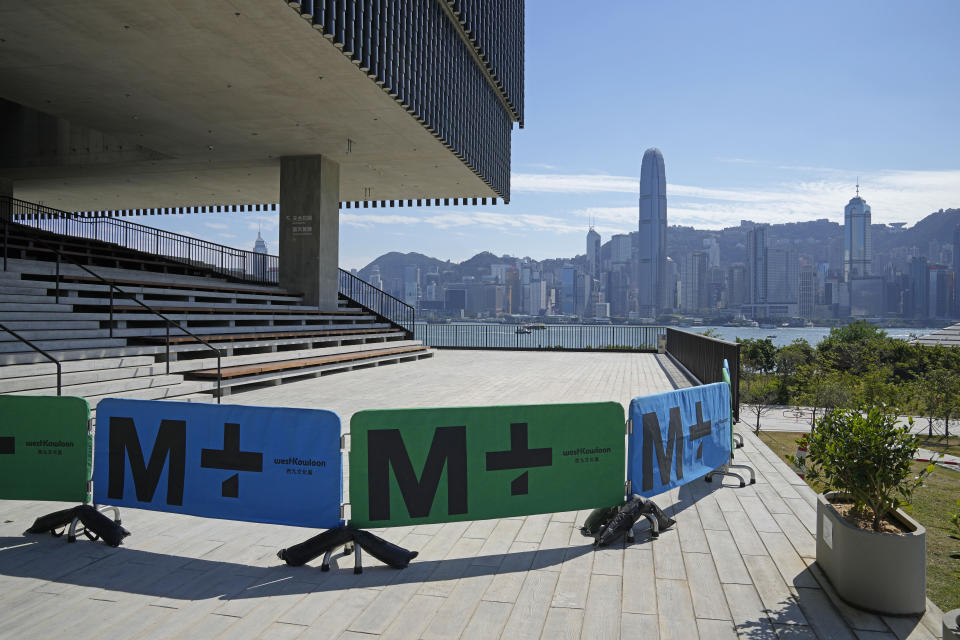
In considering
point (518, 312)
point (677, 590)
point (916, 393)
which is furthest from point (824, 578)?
point (518, 312)

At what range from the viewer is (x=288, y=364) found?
15289mm

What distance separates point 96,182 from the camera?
2517 cm

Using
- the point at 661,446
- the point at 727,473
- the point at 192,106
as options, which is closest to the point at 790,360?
the point at 192,106

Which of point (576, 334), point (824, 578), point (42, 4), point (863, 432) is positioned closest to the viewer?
point (863, 432)

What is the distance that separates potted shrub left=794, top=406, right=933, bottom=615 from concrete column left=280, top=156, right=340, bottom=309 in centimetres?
1958

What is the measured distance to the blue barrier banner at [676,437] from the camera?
16.6 ft

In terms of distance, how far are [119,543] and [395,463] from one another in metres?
2.22

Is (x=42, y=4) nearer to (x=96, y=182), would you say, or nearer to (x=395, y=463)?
(x=395, y=463)

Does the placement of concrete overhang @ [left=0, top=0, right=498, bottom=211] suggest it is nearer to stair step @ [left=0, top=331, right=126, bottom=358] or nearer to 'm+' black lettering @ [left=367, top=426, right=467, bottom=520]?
stair step @ [left=0, top=331, right=126, bottom=358]

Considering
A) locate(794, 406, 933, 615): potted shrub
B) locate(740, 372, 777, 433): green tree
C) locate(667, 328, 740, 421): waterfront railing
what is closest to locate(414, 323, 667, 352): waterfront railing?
locate(667, 328, 740, 421): waterfront railing

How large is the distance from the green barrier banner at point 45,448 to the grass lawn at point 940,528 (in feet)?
18.9

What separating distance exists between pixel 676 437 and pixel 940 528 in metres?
5.46

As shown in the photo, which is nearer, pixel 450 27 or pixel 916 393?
pixel 450 27

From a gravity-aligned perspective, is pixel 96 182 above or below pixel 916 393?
above
